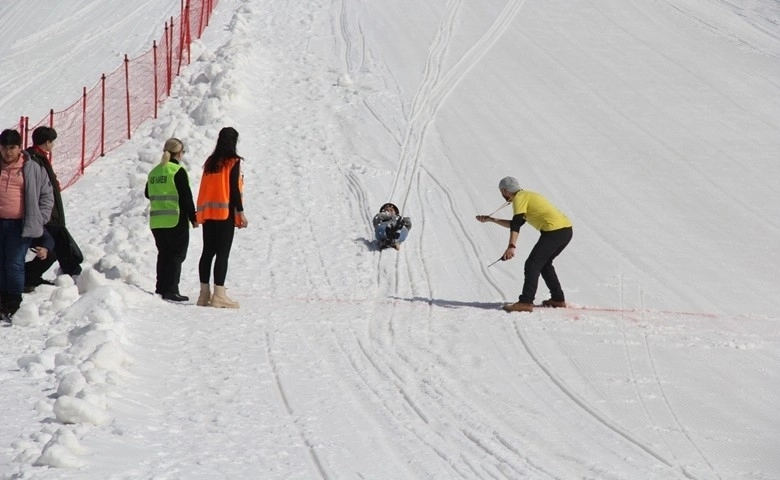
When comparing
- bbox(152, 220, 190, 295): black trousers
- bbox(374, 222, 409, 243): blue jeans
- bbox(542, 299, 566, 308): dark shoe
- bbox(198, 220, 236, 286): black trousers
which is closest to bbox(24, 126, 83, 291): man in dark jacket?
bbox(152, 220, 190, 295): black trousers

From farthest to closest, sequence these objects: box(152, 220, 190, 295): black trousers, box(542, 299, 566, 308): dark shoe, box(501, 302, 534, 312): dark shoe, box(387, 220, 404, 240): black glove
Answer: box(387, 220, 404, 240): black glove, box(542, 299, 566, 308): dark shoe, box(501, 302, 534, 312): dark shoe, box(152, 220, 190, 295): black trousers

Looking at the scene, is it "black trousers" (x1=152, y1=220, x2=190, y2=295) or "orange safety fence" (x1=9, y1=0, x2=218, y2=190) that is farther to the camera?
"orange safety fence" (x1=9, y1=0, x2=218, y2=190)

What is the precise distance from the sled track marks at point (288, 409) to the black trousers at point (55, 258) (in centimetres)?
230

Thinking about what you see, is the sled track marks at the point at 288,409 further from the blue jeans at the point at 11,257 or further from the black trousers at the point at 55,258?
the black trousers at the point at 55,258

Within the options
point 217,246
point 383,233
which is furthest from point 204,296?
point 383,233

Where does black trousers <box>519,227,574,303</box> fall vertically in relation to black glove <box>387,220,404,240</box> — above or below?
below

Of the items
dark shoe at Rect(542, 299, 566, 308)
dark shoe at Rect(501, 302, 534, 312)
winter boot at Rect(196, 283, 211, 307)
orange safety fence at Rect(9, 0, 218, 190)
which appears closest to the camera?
winter boot at Rect(196, 283, 211, 307)

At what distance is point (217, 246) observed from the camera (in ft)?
34.0

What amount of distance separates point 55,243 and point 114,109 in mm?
9487

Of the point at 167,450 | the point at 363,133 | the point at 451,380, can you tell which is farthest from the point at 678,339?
the point at 363,133

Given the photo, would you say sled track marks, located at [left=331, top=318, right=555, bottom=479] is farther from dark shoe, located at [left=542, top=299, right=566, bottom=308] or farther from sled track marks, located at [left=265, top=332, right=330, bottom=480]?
dark shoe, located at [left=542, top=299, right=566, bottom=308]

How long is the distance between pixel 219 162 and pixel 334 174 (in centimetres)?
564

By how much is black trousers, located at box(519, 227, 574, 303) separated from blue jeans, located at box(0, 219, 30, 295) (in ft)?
15.8

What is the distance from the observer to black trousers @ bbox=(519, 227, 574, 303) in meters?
10.9
